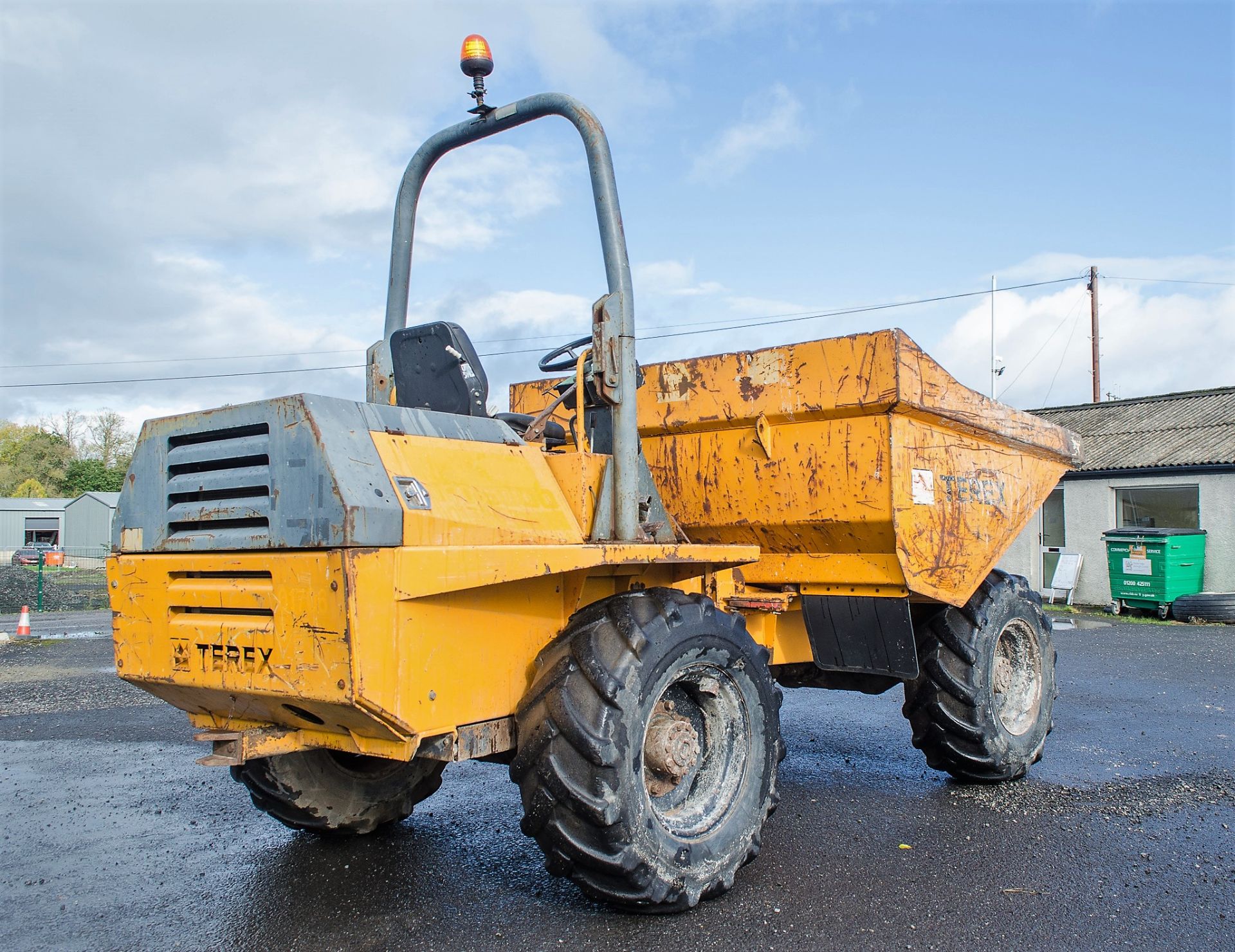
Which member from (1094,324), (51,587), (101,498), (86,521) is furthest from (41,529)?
(1094,324)

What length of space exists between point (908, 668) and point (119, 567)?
3680 mm

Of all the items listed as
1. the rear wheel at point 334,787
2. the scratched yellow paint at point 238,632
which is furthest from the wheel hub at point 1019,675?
the scratched yellow paint at point 238,632

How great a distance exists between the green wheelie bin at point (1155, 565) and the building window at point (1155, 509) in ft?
5.05

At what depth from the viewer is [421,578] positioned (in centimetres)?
308

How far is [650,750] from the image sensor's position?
3.91 metres

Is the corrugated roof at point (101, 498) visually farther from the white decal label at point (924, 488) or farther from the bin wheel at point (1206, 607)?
the white decal label at point (924, 488)

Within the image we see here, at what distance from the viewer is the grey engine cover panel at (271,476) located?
3.04 m

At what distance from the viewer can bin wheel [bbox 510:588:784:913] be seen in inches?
135

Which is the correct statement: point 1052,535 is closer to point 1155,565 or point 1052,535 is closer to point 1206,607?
point 1155,565

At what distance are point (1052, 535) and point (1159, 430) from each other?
291 centimetres

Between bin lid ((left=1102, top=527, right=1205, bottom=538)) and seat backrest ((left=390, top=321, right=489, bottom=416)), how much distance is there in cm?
1520

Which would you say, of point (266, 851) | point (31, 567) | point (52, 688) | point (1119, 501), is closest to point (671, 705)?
point (266, 851)

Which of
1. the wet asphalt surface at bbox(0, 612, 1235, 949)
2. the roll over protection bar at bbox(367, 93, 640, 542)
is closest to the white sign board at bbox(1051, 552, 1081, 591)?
the wet asphalt surface at bbox(0, 612, 1235, 949)

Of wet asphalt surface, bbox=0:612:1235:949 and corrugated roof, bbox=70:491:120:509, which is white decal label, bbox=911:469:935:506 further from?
corrugated roof, bbox=70:491:120:509
